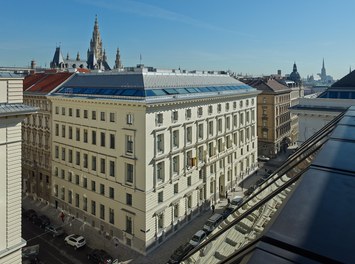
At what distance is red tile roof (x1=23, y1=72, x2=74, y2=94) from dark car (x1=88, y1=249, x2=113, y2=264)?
2805cm

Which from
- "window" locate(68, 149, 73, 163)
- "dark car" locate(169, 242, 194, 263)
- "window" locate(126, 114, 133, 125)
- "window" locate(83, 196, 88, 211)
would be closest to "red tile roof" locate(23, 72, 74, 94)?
"window" locate(68, 149, 73, 163)

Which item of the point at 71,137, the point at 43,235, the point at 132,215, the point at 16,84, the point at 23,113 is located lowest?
the point at 43,235

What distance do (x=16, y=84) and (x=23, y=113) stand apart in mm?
1950

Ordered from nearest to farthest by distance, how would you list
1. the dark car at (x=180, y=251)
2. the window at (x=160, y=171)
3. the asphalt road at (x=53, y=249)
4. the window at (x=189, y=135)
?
the dark car at (x=180, y=251)
the asphalt road at (x=53, y=249)
the window at (x=160, y=171)
the window at (x=189, y=135)

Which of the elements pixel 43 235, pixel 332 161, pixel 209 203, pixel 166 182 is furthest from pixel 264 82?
pixel 332 161

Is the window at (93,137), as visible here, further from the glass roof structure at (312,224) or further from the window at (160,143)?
the glass roof structure at (312,224)

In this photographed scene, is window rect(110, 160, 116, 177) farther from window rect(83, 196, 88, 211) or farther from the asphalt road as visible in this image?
the asphalt road

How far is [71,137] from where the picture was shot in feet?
161

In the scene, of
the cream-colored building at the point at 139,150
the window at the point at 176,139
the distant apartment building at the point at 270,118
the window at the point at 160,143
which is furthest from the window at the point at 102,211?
the distant apartment building at the point at 270,118

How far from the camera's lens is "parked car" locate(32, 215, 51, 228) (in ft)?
152

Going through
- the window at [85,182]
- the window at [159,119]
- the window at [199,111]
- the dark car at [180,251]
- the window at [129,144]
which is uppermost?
the window at [199,111]

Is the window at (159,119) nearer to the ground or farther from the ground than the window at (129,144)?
farther from the ground

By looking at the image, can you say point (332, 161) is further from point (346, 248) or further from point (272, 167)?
point (272, 167)

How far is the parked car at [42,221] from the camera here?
46331 mm
